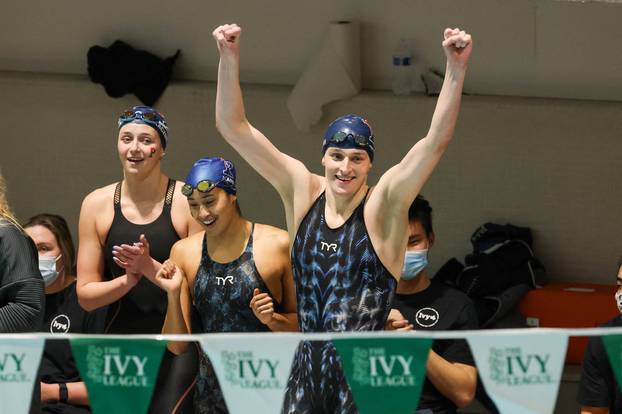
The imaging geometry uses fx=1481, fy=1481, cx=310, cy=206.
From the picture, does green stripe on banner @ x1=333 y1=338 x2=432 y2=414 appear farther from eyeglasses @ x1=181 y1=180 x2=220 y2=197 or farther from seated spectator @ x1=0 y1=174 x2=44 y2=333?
eyeglasses @ x1=181 y1=180 x2=220 y2=197

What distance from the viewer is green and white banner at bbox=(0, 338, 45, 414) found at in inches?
225

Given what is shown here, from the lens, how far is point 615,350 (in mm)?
5746

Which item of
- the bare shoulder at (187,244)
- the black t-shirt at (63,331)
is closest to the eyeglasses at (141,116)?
the bare shoulder at (187,244)

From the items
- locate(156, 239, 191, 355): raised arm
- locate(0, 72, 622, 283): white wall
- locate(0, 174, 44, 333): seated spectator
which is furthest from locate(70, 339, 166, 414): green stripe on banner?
locate(0, 72, 622, 283): white wall

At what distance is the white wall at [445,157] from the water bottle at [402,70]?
0.29ft

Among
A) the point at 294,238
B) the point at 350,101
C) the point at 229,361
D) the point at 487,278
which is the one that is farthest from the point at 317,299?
the point at 350,101

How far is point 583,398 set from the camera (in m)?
7.07

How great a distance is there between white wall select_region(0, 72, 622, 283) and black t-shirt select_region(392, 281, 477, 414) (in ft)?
6.92

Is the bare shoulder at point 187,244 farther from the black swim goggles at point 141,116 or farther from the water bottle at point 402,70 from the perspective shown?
the water bottle at point 402,70

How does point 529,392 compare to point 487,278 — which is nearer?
point 529,392

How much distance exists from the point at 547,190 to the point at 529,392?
12.9 ft

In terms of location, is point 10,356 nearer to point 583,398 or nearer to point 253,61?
point 583,398

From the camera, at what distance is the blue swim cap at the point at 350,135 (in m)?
6.29

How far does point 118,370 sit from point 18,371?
1.27 feet
